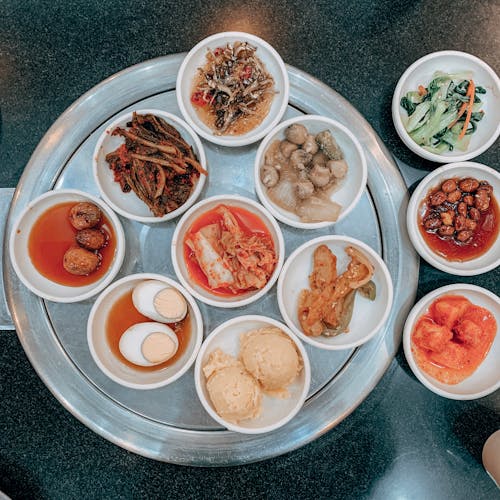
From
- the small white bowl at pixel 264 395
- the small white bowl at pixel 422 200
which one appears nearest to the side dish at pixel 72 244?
the small white bowl at pixel 264 395

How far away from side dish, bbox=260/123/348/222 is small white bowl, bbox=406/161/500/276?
303mm

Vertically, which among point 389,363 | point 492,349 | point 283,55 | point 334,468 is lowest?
point 334,468

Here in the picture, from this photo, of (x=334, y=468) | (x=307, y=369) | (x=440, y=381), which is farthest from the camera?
(x=334, y=468)

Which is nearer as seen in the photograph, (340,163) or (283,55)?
(340,163)

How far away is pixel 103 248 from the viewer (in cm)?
201

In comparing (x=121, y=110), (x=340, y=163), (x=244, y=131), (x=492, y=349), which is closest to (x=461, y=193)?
(x=340, y=163)

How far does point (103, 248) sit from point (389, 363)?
1234mm

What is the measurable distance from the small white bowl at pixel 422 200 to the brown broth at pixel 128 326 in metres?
0.95

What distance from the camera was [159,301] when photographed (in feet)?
6.13

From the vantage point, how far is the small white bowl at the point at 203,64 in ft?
6.33

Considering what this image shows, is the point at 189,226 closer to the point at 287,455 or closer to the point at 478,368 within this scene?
the point at 287,455

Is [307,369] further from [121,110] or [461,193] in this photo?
[121,110]

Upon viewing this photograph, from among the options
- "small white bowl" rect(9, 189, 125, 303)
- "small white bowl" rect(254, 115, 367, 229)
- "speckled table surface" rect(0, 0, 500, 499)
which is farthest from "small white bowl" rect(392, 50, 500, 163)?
"small white bowl" rect(9, 189, 125, 303)

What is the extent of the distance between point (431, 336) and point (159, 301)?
104cm
